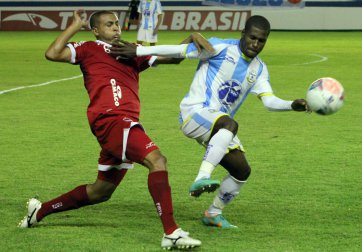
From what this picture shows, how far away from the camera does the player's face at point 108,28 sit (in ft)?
22.7

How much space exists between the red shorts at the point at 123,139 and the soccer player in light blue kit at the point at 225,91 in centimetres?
55

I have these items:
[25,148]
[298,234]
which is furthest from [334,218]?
[25,148]

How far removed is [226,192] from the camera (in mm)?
6957

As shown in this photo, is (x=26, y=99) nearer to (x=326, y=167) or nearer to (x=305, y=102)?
(x=326, y=167)

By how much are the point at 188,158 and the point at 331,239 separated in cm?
380

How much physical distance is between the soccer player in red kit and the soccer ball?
3.02 ft

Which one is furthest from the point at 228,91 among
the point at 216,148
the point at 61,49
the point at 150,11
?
the point at 150,11

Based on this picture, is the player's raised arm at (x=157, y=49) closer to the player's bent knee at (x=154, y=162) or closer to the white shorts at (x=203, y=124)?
the white shorts at (x=203, y=124)

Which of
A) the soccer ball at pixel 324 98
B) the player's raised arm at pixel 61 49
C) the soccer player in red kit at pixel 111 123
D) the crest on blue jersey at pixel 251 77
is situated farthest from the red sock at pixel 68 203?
the soccer ball at pixel 324 98

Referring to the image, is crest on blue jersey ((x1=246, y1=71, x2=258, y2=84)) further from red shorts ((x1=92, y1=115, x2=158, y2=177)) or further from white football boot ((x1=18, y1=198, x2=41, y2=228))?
white football boot ((x1=18, y1=198, x2=41, y2=228))

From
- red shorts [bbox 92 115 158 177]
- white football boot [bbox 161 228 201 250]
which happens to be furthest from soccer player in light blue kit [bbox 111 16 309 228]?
white football boot [bbox 161 228 201 250]

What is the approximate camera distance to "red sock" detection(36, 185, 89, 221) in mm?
6918

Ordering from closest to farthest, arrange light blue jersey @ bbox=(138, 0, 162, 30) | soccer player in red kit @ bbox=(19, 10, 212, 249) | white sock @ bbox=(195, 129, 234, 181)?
soccer player in red kit @ bbox=(19, 10, 212, 249) < white sock @ bbox=(195, 129, 234, 181) < light blue jersey @ bbox=(138, 0, 162, 30)

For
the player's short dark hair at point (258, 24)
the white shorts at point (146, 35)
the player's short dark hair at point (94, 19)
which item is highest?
the player's short dark hair at point (258, 24)
